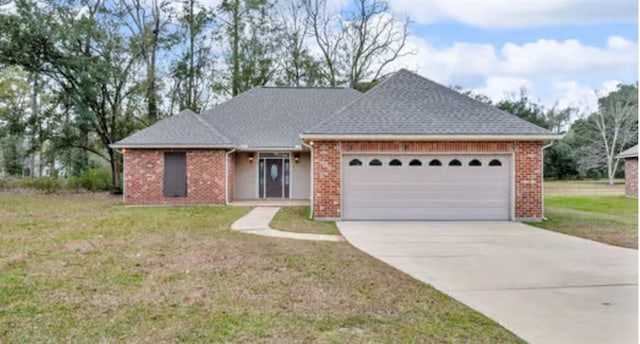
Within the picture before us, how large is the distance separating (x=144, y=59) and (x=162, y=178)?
11363mm

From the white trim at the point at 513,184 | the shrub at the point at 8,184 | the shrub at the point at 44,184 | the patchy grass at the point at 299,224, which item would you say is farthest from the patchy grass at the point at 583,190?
the shrub at the point at 8,184

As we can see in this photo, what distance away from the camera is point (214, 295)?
497 cm

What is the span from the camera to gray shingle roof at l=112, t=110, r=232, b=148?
54.5 ft

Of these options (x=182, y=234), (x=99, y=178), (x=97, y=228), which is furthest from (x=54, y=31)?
(x=182, y=234)

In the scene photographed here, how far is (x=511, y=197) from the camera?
12.6 metres

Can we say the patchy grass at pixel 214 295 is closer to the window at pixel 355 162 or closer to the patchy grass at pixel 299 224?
the patchy grass at pixel 299 224

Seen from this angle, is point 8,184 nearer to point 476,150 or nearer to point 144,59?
point 144,59

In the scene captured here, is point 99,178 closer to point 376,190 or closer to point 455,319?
point 376,190

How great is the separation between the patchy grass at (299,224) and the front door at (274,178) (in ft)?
18.3

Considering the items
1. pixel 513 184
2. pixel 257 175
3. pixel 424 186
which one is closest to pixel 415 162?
pixel 424 186

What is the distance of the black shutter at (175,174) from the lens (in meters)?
16.9

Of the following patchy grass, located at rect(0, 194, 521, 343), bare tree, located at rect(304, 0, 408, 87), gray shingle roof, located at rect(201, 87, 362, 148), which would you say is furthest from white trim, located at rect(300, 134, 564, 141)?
bare tree, located at rect(304, 0, 408, 87)

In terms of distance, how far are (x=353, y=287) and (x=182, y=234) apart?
5336mm

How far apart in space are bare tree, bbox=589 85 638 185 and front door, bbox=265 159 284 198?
29.7 m
